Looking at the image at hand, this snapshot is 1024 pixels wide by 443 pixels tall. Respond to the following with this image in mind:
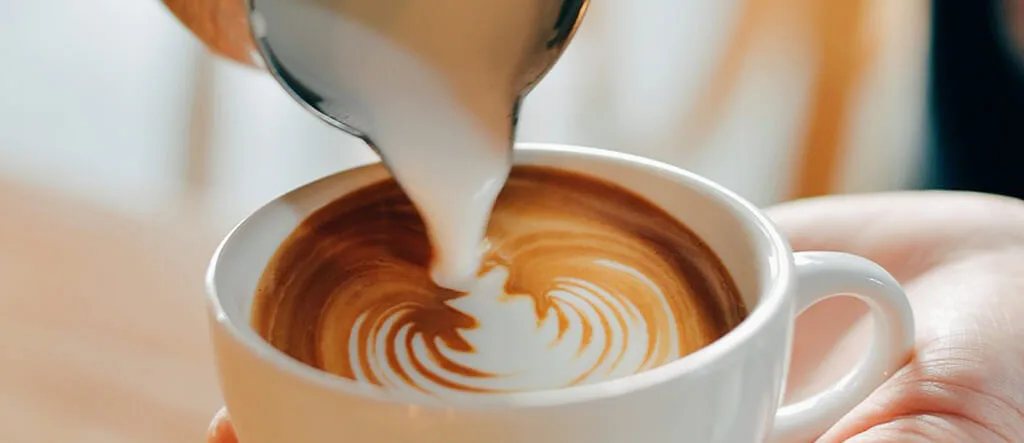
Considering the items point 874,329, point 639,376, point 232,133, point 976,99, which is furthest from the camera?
point 232,133

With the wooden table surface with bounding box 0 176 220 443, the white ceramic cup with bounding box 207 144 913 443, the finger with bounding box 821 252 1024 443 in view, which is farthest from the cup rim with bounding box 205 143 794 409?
the wooden table surface with bounding box 0 176 220 443

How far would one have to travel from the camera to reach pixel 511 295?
496 millimetres

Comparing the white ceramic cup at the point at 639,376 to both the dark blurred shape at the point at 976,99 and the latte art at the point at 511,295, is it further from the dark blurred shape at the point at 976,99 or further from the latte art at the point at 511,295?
the dark blurred shape at the point at 976,99

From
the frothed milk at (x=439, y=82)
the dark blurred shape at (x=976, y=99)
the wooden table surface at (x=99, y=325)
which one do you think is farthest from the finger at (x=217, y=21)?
the dark blurred shape at (x=976, y=99)

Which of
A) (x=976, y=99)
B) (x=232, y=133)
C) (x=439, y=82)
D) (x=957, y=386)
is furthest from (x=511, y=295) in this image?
(x=232, y=133)

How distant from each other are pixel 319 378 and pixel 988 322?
1.14ft

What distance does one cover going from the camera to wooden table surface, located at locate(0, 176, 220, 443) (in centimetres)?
86

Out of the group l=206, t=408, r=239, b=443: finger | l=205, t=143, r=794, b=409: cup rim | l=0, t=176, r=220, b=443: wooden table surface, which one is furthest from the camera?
l=0, t=176, r=220, b=443: wooden table surface

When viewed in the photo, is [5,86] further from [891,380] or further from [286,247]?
[891,380]

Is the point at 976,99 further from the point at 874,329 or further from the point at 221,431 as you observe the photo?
the point at 221,431

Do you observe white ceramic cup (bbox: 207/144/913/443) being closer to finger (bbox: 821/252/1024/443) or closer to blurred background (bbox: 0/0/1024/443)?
finger (bbox: 821/252/1024/443)

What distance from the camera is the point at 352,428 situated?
1.13ft

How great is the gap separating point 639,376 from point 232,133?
87cm

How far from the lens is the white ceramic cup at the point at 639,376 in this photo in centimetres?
33
